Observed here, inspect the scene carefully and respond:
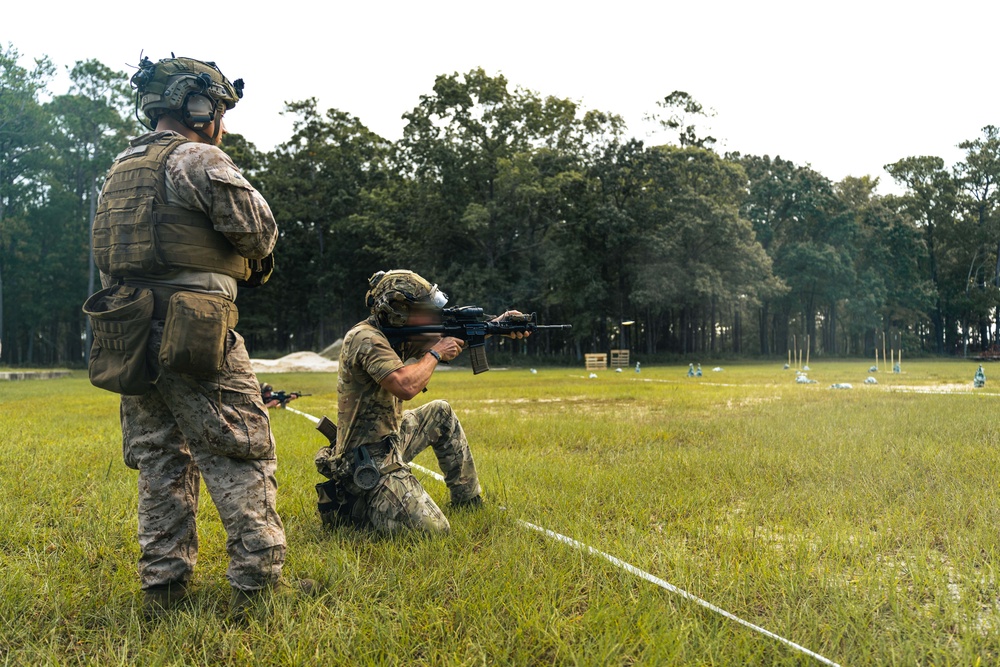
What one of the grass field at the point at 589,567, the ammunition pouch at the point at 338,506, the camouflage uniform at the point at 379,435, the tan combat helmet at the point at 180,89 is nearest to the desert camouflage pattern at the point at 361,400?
the camouflage uniform at the point at 379,435

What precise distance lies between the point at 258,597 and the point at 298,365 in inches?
1092

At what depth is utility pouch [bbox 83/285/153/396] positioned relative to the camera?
8.27 ft

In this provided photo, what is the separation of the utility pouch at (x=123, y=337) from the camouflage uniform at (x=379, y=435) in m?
1.05

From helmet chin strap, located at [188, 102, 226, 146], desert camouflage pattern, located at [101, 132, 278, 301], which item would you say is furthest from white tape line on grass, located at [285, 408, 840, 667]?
helmet chin strap, located at [188, 102, 226, 146]

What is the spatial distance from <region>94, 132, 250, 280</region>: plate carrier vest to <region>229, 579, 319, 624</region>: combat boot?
52.3 inches

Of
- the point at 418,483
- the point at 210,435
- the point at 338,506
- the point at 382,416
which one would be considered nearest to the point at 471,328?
the point at 382,416

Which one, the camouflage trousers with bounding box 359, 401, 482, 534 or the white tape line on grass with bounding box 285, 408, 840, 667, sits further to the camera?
the camouflage trousers with bounding box 359, 401, 482, 534

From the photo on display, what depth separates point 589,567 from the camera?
9.68 ft

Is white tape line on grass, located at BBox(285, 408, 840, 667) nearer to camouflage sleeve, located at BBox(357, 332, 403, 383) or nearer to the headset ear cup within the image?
camouflage sleeve, located at BBox(357, 332, 403, 383)

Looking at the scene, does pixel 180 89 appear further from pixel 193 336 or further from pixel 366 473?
pixel 366 473

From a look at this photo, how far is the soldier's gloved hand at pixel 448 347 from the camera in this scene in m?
3.69

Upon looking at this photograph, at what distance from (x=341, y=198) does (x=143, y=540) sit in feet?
141

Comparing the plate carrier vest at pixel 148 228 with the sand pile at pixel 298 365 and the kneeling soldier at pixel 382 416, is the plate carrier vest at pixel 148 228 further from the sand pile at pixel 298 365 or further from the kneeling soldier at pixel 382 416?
the sand pile at pixel 298 365

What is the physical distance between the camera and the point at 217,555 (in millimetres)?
3396
